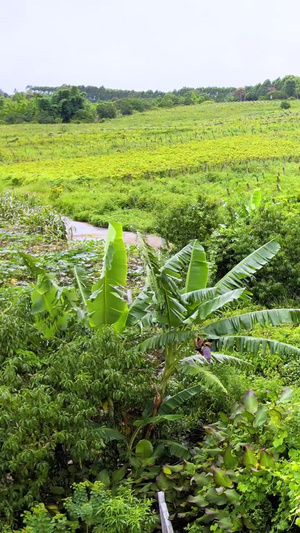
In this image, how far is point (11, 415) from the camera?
13.4ft

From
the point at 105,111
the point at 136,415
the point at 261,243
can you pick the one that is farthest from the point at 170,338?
the point at 105,111

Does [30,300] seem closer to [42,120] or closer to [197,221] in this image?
[197,221]

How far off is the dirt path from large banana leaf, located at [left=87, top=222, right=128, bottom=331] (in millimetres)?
7889

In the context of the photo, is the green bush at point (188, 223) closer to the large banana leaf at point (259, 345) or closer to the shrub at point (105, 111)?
the large banana leaf at point (259, 345)

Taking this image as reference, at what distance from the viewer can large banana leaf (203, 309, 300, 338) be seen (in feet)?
17.6

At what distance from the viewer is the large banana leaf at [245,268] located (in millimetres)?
6035

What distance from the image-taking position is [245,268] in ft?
20.4

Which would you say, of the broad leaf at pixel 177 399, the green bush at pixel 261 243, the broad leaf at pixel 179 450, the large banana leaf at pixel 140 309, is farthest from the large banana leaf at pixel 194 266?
the green bush at pixel 261 243

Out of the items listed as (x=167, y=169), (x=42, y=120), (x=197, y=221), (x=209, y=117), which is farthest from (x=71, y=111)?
(x=197, y=221)

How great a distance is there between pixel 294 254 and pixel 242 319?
4.43 meters

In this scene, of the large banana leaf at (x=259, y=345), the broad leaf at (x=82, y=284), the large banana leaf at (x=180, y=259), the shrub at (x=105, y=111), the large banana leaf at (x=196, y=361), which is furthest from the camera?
the shrub at (x=105, y=111)

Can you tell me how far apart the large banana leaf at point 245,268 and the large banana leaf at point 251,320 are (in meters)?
0.57

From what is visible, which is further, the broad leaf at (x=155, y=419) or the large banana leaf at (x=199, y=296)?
the large banana leaf at (x=199, y=296)

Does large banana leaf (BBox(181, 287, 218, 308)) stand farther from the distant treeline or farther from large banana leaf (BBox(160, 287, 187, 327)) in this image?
the distant treeline
